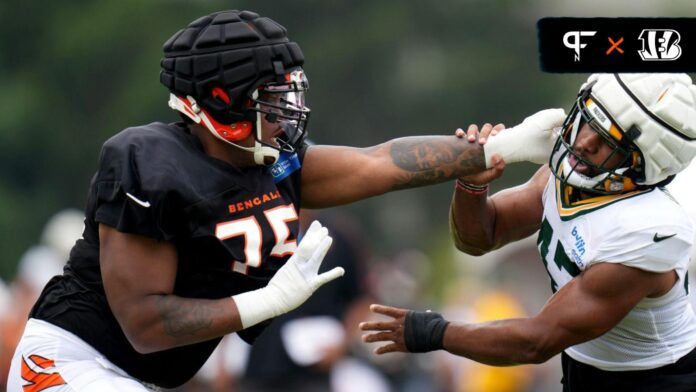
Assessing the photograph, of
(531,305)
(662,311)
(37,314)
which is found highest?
(37,314)

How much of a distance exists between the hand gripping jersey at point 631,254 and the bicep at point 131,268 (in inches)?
55.7

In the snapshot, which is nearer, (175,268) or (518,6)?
(175,268)

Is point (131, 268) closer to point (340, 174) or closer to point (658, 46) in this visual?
point (340, 174)

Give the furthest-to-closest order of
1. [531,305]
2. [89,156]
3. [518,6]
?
[518,6], [89,156], [531,305]


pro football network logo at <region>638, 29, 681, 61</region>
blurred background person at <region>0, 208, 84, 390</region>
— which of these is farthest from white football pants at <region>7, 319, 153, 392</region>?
blurred background person at <region>0, 208, 84, 390</region>

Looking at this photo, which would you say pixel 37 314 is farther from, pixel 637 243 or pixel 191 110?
pixel 637 243

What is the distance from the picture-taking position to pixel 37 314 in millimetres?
4992

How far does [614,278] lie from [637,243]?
14 centimetres

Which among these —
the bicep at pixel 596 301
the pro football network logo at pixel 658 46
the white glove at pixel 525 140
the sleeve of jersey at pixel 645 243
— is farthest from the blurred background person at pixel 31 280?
the pro football network logo at pixel 658 46

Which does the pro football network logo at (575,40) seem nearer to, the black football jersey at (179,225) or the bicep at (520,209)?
→ the bicep at (520,209)

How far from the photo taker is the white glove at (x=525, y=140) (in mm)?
5164

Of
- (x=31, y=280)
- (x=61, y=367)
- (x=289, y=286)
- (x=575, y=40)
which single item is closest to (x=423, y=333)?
(x=289, y=286)

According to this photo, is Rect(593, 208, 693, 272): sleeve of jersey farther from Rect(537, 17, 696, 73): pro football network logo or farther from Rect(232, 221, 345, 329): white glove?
Rect(232, 221, 345, 329): white glove

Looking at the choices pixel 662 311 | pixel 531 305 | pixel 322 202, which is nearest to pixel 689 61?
pixel 662 311
